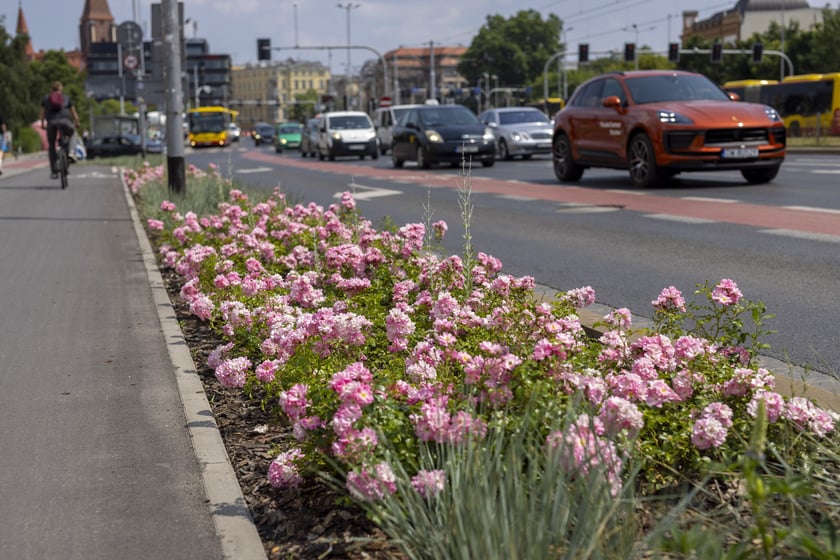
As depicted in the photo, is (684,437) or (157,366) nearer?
(684,437)

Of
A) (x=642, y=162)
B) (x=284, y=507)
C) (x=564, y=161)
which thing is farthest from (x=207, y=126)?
(x=284, y=507)

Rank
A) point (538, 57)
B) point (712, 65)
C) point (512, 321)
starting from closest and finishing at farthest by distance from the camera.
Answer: point (512, 321), point (712, 65), point (538, 57)

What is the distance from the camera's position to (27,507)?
3.78 metres

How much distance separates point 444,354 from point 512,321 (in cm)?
52

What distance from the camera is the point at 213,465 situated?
162 inches

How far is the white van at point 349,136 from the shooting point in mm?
41344

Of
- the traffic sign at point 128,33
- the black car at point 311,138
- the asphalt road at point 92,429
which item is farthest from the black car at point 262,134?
the asphalt road at point 92,429

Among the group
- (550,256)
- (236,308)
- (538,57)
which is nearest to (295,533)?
(236,308)

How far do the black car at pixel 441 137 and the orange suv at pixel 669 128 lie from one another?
8.78 meters

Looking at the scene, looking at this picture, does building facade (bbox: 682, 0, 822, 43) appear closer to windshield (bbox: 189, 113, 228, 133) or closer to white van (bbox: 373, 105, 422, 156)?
windshield (bbox: 189, 113, 228, 133)

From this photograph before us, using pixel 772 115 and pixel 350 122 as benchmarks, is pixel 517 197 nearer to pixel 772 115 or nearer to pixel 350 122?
pixel 772 115

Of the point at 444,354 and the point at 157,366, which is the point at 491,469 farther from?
the point at 157,366

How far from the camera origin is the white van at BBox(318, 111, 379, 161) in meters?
41.3

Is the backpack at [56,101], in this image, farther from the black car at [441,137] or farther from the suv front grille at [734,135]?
the suv front grille at [734,135]
